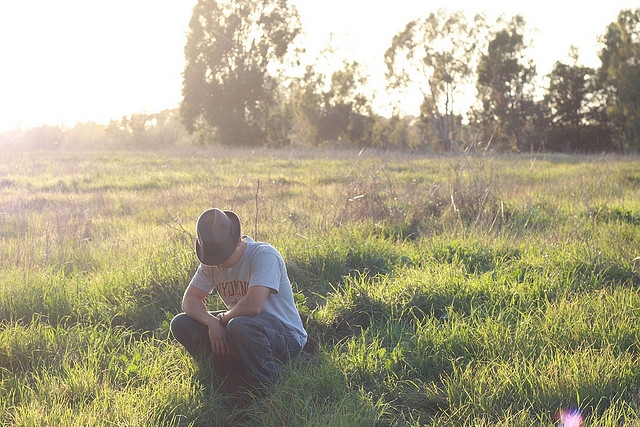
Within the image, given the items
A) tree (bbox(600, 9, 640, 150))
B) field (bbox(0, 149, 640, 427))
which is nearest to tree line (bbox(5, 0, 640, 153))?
tree (bbox(600, 9, 640, 150))

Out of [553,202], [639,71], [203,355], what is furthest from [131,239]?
[639,71]

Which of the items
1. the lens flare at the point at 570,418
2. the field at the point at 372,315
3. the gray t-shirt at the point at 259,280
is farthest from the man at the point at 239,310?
the lens flare at the point at 570,418

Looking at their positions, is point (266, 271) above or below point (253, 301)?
above

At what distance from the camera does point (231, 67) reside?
37906 mm

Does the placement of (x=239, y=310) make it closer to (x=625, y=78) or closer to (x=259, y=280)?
(x=259, y=280)

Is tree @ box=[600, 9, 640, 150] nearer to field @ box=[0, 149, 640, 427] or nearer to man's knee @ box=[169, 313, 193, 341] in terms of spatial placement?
field @ box=[0, 149, 640, 427]

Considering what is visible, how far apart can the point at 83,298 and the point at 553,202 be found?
22.9 feet

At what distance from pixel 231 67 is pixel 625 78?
22.5 meters

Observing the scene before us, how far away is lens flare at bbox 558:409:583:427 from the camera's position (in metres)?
3.12

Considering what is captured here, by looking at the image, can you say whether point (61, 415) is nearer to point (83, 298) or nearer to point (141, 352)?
point (141, 352)

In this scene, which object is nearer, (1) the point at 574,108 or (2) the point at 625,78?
(2) the point at 625,78

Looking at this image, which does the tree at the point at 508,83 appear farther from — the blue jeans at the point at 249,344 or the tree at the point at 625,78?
the blue jeans at the point at 249,344

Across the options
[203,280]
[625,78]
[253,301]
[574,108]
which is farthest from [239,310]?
[574,108]

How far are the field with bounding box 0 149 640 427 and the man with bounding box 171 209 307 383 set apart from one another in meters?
0.17
